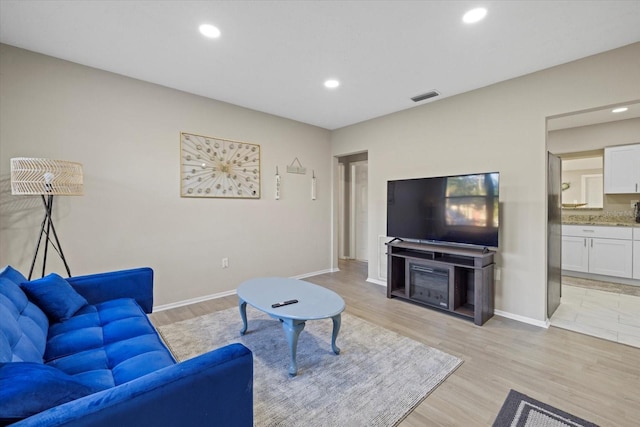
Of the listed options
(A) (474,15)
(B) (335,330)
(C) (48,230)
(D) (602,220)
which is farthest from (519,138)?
(C) (48,230)

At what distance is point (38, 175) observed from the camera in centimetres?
223

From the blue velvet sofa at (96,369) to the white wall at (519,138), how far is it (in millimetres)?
3046

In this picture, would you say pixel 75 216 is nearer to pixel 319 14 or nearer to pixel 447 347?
pixel 319 14

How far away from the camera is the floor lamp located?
2.18 m

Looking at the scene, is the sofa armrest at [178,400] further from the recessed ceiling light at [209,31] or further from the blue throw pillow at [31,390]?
the recessed ceiling light at [209,31]

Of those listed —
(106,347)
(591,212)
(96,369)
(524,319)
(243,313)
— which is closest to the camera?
(96,369)

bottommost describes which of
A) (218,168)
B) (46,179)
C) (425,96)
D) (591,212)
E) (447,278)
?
(447,278)

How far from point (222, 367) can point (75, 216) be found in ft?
8.94

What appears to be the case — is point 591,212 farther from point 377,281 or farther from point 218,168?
point 218,168

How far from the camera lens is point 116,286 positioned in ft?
7.63

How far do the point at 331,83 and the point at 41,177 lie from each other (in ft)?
9.17

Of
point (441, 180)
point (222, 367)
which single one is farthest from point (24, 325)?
point (441, 180)

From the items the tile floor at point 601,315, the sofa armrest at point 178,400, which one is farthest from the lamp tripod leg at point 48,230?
the tile floor at point 601,315

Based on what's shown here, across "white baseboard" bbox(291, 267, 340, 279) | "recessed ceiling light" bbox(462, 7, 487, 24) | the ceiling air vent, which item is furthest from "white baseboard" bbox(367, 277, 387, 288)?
"recessed ceiling light" bbox(462, 7, 487, 24)
